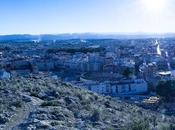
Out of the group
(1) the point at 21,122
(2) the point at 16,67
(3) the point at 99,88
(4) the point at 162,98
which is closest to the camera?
(1) the point at 21,122

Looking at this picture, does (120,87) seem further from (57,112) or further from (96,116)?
(57,112)

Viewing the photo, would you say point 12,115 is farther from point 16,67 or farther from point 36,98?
point 16,67

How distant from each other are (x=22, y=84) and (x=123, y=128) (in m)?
7.48

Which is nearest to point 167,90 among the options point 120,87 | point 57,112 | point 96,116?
point 120,87

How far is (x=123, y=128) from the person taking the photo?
Answer: 12898mm

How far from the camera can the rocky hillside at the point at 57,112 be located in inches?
500

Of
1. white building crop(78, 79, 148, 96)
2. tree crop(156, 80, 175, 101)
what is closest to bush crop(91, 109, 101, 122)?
tree crop(156, 80, 175, 101)

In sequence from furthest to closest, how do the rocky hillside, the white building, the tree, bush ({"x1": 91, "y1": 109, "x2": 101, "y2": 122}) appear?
the white building
the tree
bush ({"x1": 91, "y1": 109, "x2": 101, "y2": 122})
the rocky hillside

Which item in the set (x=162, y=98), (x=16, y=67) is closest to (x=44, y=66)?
(x=16, y=67)

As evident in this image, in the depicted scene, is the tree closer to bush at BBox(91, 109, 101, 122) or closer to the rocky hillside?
the rocky hillside

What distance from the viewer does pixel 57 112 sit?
14109 mm

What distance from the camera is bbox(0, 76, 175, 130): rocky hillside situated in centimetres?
1270

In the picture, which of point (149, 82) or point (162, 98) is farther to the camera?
point (149, 82)

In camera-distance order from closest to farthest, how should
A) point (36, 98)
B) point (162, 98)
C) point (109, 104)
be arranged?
1. point (36, 98)
2. point (109, 104)
3. point (162, 98)
